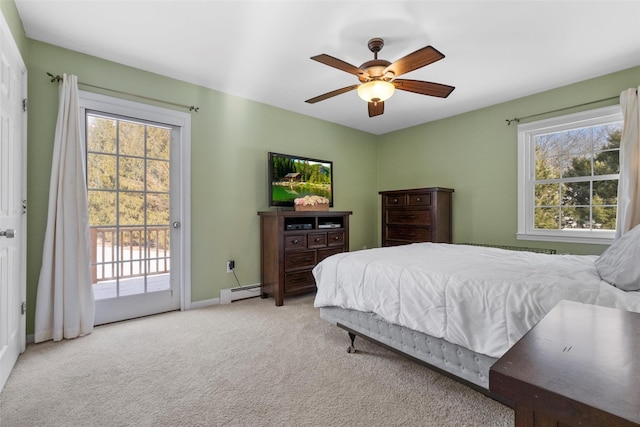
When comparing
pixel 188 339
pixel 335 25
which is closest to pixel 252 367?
pixel 188 339

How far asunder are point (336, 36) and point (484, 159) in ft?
8.81

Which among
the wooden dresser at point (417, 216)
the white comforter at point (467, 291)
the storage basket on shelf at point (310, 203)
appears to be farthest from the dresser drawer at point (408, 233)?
the white comforter at point (467, 291)

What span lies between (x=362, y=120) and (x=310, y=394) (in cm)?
386

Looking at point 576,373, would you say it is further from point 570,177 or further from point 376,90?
point 570,177

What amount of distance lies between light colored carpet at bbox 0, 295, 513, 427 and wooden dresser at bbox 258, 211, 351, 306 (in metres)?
0.94

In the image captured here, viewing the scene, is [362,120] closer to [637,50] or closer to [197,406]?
[637,50]

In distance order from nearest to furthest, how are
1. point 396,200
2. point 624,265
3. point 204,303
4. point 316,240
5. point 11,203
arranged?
point 624,265
point 11,203
point 204,303
point 316,240
point 396,200

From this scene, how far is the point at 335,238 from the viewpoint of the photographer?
4.03 m

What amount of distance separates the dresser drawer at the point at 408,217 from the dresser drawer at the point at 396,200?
0.11 m

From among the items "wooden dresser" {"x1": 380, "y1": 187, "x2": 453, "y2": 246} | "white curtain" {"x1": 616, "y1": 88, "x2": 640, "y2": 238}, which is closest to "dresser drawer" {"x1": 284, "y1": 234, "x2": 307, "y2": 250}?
"wooden dresser" {"x1": 380, "y1": 187, "x2": 453, "y2": 246}

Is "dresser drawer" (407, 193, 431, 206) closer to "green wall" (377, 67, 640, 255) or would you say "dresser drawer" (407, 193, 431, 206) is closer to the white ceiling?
"green wall" (377, 67, 640, 255)

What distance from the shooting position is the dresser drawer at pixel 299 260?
3611 millimetres

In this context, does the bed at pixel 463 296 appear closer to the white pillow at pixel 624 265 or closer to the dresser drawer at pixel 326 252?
the white pillow at pixel 624 265

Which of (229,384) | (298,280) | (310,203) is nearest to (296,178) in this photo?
(310,203)
